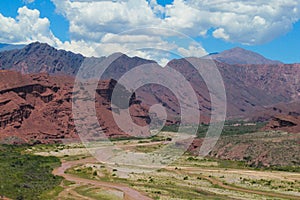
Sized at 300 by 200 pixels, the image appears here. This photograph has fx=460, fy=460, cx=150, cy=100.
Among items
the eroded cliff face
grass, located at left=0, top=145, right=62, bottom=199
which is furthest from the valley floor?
the eroded cliff face

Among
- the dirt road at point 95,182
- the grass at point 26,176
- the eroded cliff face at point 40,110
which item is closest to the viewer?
the dirt road at point 95,182

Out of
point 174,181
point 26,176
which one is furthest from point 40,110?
point 174,181

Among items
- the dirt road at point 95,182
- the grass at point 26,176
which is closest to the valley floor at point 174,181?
the dirt road at point 95,182

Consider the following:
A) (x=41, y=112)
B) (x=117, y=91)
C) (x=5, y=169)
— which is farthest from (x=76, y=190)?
(x=117, y=91)

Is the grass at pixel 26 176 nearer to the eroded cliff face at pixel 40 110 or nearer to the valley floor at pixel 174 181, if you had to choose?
the valley floor at pixel 174 181

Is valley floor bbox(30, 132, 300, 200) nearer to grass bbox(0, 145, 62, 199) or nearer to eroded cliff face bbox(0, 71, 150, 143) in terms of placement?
grass bbox(0, 145, 62, 199)

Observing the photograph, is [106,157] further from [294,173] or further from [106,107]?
[106,107]
